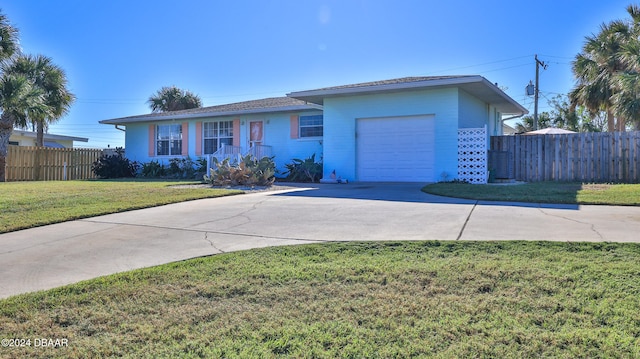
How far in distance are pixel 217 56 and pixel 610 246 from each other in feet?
59.0

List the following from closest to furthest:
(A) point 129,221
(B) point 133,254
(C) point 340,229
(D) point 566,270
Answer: (D) point 566,270
(B) point 133,254
(C) point 340,229
(A) point 129,221

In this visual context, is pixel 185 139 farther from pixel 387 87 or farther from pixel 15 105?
pixel 387 87

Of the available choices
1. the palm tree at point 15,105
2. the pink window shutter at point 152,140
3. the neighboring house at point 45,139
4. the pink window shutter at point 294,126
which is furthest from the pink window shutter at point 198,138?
the neighboring house at point 45,139

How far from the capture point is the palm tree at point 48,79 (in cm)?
2161

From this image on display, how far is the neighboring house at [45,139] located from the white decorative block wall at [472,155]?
91.3ft

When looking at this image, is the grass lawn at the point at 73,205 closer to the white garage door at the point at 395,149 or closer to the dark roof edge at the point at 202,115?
the white garage door at the point at 395,149

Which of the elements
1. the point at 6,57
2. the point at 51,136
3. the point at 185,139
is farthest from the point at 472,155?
the point at 51,136

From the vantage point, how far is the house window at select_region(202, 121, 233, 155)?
20.5 meters

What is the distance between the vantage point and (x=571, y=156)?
15.1m

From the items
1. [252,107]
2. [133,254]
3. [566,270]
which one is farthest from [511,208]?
[252,107]

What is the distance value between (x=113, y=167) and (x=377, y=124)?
544 inches

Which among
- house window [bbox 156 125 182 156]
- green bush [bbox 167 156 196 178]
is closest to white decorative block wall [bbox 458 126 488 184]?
green bush [bbox 167 156 196 178]

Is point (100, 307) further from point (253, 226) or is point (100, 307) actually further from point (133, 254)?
point (253, 226)

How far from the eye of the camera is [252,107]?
1966 cm
